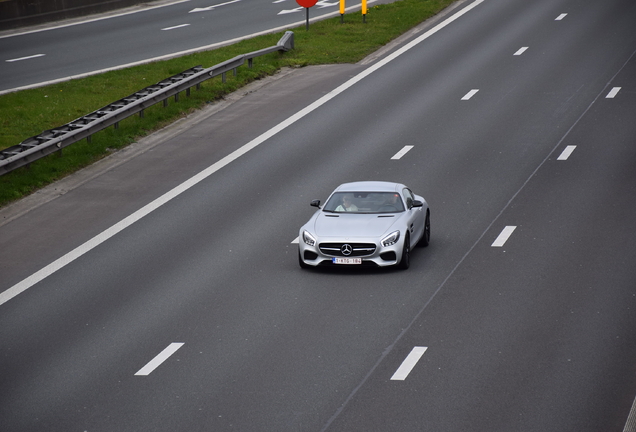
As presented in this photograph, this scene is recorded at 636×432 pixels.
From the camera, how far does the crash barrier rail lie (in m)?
22.9

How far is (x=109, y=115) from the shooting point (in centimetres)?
2581

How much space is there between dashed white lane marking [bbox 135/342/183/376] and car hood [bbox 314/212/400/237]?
4035 millimetres

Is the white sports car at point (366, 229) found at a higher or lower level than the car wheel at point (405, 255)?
higher

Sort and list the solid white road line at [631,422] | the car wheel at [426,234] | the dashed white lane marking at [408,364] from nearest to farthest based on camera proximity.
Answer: the solid white road line at [631,422] → the dashed white lane marking at [408,364] → the car wheel at [426,234]

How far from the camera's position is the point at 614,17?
38594 millimetres

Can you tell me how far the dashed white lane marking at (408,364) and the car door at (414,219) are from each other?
420cm

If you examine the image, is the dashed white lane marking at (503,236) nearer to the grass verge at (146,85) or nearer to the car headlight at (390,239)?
the car headlight at (390,239)

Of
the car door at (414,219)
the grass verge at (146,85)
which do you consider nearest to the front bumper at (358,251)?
the car door at (414,219)

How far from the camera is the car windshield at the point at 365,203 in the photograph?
1802cm

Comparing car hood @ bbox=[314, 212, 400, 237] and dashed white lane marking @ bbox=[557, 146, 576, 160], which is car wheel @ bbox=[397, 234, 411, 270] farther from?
dashed white lane marking @ bbox=[557, 146, 576, 160]

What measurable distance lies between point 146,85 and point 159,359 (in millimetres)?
18542

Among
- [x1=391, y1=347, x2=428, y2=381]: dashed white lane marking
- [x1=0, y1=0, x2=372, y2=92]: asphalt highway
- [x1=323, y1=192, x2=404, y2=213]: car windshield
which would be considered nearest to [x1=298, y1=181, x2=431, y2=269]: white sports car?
[x1=323, y1=192, x2=404, y2=213]: car windshield

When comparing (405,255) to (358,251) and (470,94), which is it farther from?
(470,94)

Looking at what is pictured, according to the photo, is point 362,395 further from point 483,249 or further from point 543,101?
point 543,101
